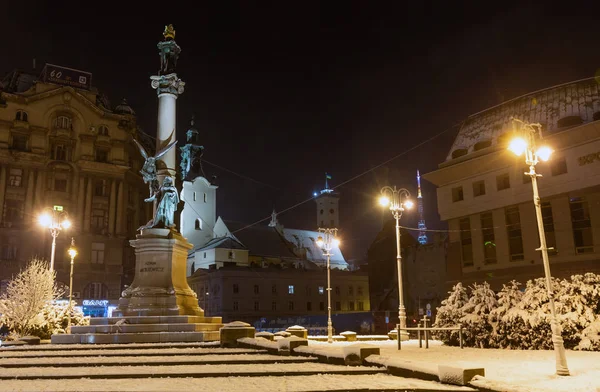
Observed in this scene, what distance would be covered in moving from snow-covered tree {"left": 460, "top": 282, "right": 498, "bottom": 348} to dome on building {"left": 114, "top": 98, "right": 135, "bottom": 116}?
53865 mm

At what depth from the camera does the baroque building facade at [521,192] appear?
38469mm

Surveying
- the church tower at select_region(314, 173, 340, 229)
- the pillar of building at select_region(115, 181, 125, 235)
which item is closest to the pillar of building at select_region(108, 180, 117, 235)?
the pillar of building at select_region(115, 181, 125, 235)

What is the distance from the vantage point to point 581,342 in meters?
18.1

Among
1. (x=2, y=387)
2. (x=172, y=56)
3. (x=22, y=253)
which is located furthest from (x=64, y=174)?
(x=2, y=387)

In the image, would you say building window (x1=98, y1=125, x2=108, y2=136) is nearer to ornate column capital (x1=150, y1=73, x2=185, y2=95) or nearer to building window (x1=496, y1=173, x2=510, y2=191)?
ornate column capital (x1=150, y1=73, x2=185, y2=95)

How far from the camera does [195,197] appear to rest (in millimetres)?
87250

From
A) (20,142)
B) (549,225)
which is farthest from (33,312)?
(20,142)

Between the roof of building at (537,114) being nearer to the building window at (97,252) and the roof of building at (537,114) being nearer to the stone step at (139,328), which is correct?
the stone step at (139,328)

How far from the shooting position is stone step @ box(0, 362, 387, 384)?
11.5 meters

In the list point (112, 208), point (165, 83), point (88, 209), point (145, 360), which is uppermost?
point (112, 208)

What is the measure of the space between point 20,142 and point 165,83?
131ft

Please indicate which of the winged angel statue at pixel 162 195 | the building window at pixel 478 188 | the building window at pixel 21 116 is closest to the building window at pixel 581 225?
the building window at pixel 478 188

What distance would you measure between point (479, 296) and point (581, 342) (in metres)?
4.77

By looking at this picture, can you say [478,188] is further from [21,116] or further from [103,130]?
[21,116]
